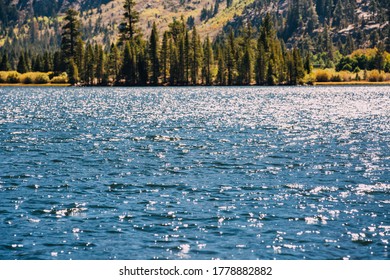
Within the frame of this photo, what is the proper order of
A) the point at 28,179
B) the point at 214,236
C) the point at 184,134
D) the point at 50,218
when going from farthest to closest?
the point at 184,134
the point at 28,179
the point at 50,218
the point at 214,236

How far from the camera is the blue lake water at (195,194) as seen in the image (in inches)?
1131

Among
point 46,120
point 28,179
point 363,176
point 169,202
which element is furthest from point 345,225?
point 46,120

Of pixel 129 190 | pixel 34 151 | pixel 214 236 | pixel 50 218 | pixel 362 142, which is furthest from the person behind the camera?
pixel 362 142

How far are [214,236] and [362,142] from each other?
134 feet

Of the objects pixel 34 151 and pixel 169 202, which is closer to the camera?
pixel 169 202

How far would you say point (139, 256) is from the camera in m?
27.2

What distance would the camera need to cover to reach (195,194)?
39188 millimetres

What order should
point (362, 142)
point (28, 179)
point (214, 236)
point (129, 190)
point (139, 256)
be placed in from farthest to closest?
point (362, 142), point (28, 179), point (129, 190), point (214, 236), point (139, 256)

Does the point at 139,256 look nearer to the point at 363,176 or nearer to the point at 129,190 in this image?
the point at 129,190

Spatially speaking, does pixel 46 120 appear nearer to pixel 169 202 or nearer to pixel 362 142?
pixel 362 142

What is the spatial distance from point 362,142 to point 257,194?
31049mm

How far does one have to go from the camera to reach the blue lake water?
28734mm

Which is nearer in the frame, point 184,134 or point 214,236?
point 214,236
